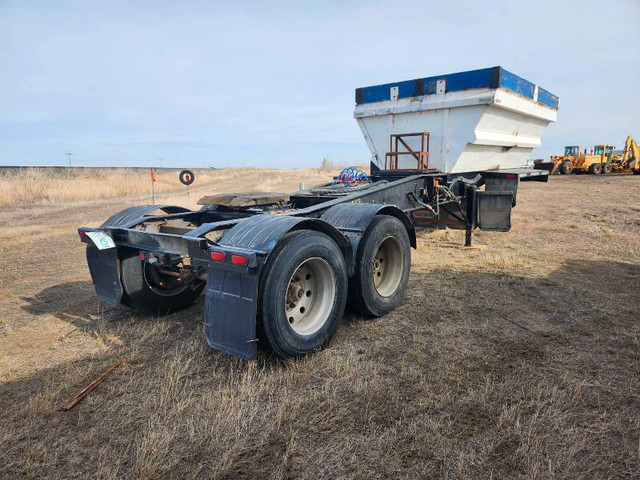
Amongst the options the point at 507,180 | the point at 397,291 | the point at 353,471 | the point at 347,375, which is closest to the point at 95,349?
the point at 347,375

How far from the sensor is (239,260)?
2920 millimetres

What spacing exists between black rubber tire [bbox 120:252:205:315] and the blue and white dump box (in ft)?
15.2

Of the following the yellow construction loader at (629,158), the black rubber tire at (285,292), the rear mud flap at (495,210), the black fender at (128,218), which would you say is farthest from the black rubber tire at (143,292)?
the yellow construction loader at (629,158)

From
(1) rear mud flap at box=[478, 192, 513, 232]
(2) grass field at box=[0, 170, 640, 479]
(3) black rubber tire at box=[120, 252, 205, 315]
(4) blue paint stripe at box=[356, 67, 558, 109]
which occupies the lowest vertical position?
(2) grass field at box=[0, 170, 640, 479]

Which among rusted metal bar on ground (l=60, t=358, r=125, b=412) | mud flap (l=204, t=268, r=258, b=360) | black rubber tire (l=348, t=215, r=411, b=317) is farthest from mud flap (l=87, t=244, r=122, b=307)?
black rubber tire (l=348, t=215, r=411, b=317)

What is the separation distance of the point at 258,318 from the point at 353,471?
124 cm

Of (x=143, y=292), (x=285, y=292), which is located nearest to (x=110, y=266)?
(x=143, y=292)

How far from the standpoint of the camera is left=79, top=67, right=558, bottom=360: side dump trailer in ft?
10.2

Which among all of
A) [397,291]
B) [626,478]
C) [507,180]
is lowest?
[626,478]

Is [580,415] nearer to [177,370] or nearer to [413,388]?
[413,388]

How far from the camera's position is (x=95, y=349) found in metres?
3.72

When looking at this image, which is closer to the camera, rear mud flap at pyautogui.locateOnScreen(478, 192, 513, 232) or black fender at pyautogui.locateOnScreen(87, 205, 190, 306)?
black fender at pyautogui.locateOnScreen(87, 205, 190, 306)

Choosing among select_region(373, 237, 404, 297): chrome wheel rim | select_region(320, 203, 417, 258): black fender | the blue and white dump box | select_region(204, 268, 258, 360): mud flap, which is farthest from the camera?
the blue and white dump box

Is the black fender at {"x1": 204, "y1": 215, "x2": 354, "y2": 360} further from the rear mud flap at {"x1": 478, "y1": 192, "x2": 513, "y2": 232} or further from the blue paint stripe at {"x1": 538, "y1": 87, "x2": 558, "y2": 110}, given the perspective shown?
the blue paint stripe at {"x1": 538, "y1": 87, "x2": 558, "y2": 110}
